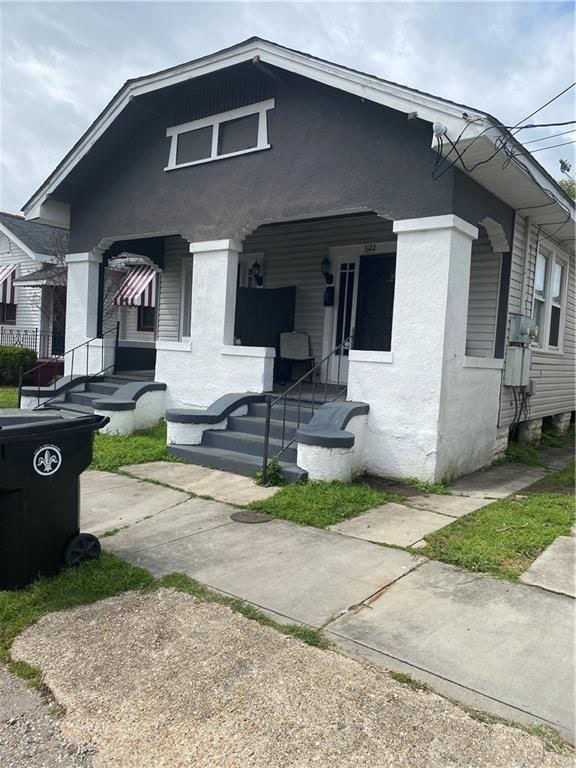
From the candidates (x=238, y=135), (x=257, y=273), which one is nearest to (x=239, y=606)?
(x=238, y=135)

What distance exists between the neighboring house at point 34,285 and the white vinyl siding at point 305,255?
33.7ft

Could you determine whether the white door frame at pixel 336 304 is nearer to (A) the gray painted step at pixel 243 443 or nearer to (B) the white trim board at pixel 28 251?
(A) the gray painted step at pixel 243 443

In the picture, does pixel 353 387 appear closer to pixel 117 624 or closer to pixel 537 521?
pixel 537 521

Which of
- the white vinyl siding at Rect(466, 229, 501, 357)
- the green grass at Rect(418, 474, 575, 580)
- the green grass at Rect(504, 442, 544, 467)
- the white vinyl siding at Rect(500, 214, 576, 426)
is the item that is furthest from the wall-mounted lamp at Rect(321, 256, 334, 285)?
the green grass at Rect(418, 474, 575, 580)

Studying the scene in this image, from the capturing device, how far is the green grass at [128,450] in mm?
7223

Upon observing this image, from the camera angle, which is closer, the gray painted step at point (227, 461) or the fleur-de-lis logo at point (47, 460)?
the fleur-de-lis logo at point (47, 460)

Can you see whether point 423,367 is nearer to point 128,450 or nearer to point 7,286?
point 128,450

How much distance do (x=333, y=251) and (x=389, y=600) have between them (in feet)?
24.6

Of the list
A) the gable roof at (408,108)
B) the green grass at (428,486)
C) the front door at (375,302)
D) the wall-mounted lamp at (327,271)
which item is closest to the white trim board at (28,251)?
the gable roof at (408,108)

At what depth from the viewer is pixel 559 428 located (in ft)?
38.0

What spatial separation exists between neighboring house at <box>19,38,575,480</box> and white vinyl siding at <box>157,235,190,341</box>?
4.6 inches

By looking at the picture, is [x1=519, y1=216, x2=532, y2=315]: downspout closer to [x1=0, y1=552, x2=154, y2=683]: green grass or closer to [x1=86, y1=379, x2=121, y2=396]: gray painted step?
[x1=86, y1=379, x2=121, y2=396]: gray painted step

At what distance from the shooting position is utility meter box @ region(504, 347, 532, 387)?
327 inches

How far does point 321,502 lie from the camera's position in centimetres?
562
